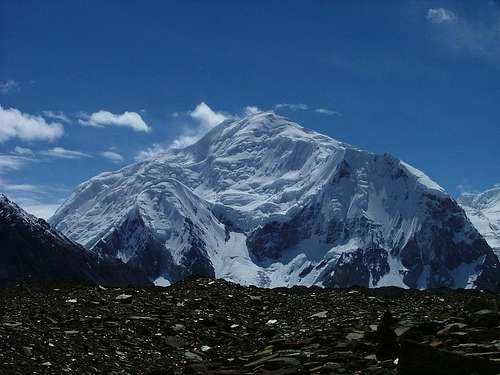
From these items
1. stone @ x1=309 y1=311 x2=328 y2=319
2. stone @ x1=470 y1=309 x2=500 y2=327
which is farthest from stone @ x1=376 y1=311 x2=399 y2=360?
stone @ x1=309 y1=311 x2=328 y2=319

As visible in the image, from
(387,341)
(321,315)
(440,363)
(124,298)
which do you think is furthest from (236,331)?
(440,363)

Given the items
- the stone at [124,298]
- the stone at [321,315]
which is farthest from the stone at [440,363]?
the stone at [124,298]

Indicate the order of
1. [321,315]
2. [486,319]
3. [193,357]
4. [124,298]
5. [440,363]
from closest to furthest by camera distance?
[440,363] → [486,319] → [193,357] → [321,315] → [124,298]

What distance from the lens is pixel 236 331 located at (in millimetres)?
25406

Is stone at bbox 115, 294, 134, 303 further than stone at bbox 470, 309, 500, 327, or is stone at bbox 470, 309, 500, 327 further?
stone at bbox 115, 294, 134, 303

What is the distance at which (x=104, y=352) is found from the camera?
20.9 m

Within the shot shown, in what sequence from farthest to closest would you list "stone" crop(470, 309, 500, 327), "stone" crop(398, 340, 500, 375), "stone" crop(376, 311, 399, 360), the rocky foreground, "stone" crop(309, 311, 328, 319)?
"stone" crop(309, 311, 328, 319)
"stone" crop(470, 309, 500, 327)
"stone" crop(376, 311, 399, 360)
the rocky foreground
"stone" crop(398, 340, 500, 375)

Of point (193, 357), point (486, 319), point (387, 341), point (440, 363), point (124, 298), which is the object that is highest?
point (486, 319)

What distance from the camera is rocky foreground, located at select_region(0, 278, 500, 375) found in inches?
684

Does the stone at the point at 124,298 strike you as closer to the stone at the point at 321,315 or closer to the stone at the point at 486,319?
the stone at the point at 321,315

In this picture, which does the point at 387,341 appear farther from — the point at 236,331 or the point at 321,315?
the point at 321,315

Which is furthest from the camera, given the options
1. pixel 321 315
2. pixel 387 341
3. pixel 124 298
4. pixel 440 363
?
pixel 124 298

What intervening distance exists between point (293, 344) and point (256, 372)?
359 centimetres

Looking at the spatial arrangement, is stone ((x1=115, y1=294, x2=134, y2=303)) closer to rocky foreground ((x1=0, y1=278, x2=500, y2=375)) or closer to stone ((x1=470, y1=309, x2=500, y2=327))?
rocky foreground ((x1=0, y1=278, x2=500, y2=375))
